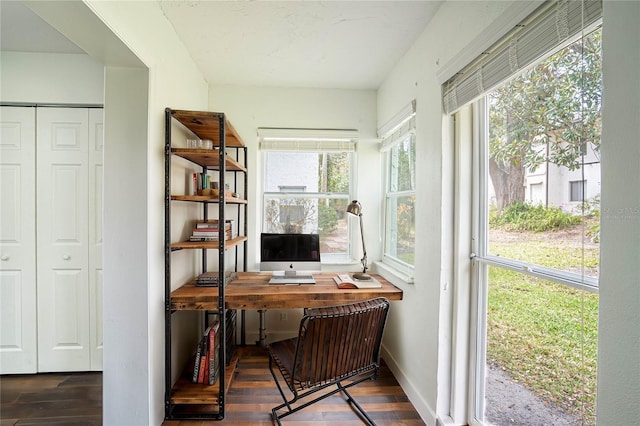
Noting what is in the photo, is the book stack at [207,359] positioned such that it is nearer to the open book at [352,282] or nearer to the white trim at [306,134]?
the open book at [352,282]

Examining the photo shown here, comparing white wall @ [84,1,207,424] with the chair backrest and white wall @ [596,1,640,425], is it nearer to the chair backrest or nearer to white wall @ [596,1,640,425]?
the chair backrest

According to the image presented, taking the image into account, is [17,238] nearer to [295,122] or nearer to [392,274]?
[295,122]

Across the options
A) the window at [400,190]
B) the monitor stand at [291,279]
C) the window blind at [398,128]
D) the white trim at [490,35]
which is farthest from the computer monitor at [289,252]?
the white trim at [490,35]

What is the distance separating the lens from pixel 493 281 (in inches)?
57.9

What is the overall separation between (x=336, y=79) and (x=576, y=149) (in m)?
2.13

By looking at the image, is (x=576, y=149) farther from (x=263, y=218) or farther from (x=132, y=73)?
(x=263, y=218)

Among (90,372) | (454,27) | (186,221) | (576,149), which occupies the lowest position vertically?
(90,372)

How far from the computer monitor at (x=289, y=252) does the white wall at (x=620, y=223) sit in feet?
6.21

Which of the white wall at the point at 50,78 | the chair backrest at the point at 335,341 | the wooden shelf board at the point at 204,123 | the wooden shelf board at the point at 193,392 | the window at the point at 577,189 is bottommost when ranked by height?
the wooden shelf board at the point at 193,392

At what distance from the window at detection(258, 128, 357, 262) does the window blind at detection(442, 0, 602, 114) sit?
1602 mm

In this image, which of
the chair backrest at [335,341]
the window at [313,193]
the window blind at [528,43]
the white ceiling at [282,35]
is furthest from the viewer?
the window at [313,193]

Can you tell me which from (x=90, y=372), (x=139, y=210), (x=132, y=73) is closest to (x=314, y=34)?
(x=132, y=73)

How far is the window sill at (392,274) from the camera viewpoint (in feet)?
6.87

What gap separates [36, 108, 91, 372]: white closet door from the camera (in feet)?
7.20
